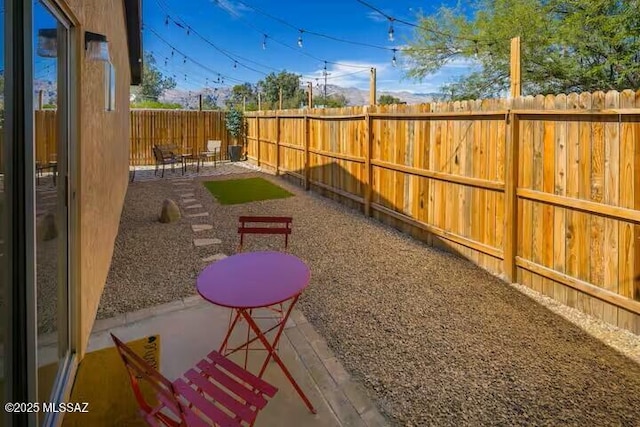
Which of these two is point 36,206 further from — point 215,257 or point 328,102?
point 328,102

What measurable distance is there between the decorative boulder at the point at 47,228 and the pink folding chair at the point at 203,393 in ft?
1.69

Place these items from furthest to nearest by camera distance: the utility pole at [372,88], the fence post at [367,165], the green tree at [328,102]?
the green tree at [328,102]
the fence post at [367,165]
the utility pole at [372,88]

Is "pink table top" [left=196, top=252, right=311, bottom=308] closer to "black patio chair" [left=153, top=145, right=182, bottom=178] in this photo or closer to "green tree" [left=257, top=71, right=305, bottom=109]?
"black patio chair" [left=153, top=145, right=182, bottom=178]

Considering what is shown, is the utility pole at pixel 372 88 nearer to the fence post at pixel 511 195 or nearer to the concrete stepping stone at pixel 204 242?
the fence post at pixel 511 195

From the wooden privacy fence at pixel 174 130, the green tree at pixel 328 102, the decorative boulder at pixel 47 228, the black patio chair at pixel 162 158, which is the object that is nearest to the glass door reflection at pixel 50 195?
the decorative boulder at pixel 47 228

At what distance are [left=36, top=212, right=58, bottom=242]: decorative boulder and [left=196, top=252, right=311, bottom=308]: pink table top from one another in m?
0.74

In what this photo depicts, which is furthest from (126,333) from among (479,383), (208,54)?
(208,54)

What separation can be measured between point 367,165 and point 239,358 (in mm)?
4220

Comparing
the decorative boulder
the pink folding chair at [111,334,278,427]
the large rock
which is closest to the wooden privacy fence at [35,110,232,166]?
the large rock

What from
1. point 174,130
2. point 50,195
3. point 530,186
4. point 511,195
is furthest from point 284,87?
point 50,195

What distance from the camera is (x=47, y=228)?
1.82 m

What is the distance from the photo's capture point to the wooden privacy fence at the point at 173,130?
44.4ft

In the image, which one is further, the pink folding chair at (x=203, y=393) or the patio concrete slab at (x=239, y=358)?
the patio concrete slab at (x=239, y=358)

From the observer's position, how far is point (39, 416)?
159 centimetres
